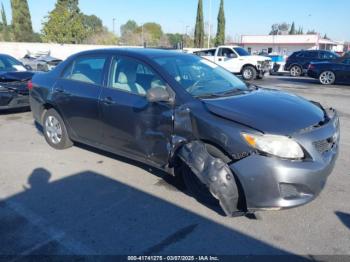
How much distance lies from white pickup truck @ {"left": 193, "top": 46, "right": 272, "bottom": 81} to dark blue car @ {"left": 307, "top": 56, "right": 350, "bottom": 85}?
2588mm

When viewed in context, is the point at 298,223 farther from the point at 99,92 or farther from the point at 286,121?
the point at 99,92

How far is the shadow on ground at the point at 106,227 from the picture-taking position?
304 centimetres

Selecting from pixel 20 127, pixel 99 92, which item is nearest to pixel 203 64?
pixel 99 92

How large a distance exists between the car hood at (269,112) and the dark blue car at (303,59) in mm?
18634

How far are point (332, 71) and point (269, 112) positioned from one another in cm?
1474

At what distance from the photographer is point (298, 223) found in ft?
11.3

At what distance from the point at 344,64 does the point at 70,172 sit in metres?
15.3

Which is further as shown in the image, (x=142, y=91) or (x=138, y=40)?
(x=138, y=40)

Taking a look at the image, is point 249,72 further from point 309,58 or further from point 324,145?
point 324,145

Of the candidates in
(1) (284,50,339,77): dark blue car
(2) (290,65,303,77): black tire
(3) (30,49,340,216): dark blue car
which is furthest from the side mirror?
(2) (290,65,303,77): black tire

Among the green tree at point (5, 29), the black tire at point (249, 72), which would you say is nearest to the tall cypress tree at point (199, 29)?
the green tree at point (5, 29)

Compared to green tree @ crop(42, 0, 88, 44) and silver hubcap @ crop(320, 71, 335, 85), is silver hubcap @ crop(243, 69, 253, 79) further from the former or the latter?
green tree @ crop(42, 0, 88, 44)

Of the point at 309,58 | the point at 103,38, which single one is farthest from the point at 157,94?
the point at 103,38

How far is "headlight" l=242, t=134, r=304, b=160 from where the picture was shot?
3.16m
